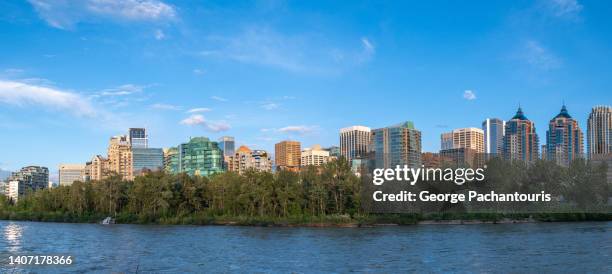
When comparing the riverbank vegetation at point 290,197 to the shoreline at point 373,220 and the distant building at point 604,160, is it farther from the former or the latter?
the distant building at point 604,160

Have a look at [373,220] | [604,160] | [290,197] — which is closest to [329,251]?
[373,220]

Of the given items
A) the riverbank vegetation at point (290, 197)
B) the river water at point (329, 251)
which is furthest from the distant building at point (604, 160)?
the river water at point (329, 251)

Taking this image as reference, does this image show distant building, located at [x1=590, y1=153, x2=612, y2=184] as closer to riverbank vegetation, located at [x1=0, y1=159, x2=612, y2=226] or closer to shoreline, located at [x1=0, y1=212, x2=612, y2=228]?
riverbank vegetation, located at [x1=0, y1=159, x2=612, y2=226]

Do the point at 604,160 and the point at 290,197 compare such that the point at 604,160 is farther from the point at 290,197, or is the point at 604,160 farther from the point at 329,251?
the point at 329,251

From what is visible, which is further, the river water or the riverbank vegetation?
the riverbank vegetation

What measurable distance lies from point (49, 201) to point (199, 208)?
2988 centimetres

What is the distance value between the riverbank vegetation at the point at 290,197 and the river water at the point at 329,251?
523 inches

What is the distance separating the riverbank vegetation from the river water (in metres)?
13.3

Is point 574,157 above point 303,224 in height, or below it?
above

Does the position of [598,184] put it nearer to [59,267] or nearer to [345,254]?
[345,254]

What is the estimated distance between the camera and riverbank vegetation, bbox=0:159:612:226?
222 feet

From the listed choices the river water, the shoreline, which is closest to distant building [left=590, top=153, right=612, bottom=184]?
the shoreline

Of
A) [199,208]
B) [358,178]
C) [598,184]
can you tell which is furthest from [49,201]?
[598,184]

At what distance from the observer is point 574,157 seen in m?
73.6
